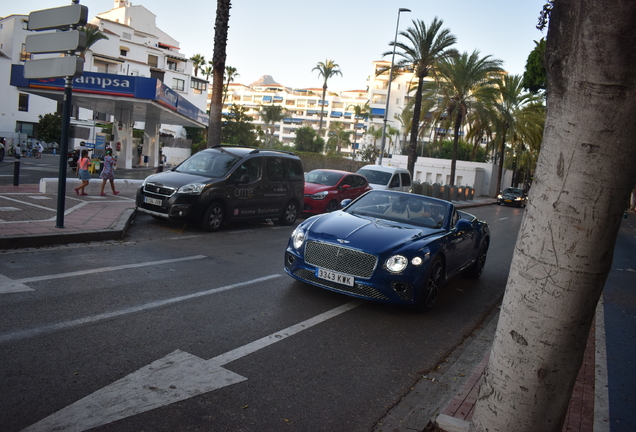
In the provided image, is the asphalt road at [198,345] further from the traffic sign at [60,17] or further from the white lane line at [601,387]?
the traffic sign at [60,17]

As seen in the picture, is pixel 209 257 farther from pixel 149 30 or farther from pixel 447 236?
pixel 149 30

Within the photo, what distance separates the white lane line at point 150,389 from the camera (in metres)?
3.31

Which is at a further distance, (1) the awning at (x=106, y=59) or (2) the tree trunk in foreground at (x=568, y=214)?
(1) the awning at (x=106, y=59)

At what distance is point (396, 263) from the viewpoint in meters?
6.32

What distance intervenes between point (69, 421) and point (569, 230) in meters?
3.12

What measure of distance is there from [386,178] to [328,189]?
5.03 metres

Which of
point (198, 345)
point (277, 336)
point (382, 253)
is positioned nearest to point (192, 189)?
point (382, 253)

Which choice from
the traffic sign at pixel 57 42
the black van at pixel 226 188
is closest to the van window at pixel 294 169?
the black van at pixel 226 188

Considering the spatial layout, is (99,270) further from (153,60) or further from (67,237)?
(153,60)

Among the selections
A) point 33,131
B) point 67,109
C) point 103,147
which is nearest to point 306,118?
point 33,131

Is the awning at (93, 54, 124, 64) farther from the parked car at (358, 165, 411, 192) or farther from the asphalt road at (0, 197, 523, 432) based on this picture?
the asphalt road at (0, 197, 523, 432)

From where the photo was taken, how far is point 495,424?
284cm

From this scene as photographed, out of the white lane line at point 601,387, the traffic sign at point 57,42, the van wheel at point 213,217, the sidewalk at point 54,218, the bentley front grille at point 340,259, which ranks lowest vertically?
the white lane line at point 601,387

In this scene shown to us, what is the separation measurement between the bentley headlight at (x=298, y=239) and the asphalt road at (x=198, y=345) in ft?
2.17
